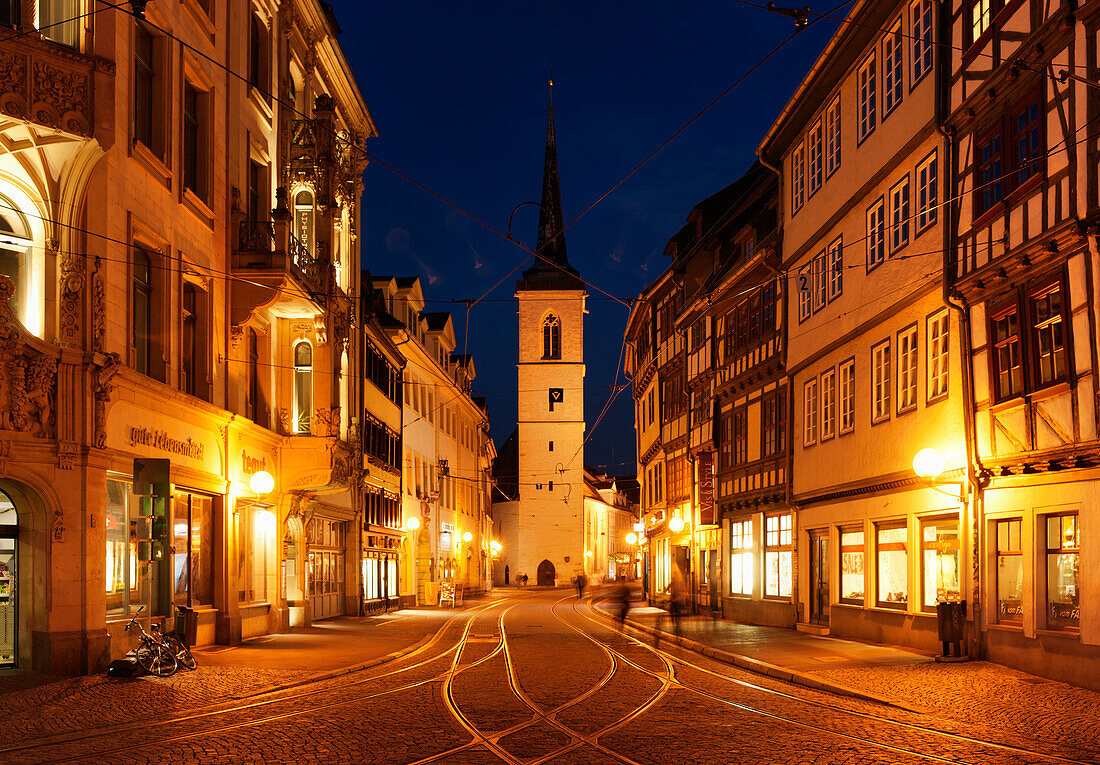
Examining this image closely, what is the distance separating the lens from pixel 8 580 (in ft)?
58.5

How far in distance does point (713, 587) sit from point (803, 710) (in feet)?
86.7

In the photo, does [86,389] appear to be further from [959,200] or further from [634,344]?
[634,344]

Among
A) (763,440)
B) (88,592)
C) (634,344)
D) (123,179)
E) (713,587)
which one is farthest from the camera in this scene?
(634,344)

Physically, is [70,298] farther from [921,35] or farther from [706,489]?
[706,489]

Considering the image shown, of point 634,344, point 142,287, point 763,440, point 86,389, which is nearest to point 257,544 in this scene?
point 142,287

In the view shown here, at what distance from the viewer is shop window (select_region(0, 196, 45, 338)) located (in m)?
18.1

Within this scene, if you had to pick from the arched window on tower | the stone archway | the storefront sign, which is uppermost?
the arched window on tower

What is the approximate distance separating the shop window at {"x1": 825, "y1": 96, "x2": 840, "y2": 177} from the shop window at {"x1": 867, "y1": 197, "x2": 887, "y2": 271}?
9.87 ft

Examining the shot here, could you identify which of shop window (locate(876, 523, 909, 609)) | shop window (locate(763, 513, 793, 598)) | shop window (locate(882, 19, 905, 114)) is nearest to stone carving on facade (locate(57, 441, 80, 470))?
shop window (locate(876, 523, 909, 609))

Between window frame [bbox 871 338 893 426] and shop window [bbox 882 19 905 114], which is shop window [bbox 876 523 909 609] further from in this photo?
shop window [bbox 882 19 905 114]

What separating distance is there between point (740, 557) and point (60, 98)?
2522 cm

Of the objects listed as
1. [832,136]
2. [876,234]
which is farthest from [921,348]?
[832,136]

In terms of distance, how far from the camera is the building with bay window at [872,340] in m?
22.4

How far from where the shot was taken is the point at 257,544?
28.0 m
